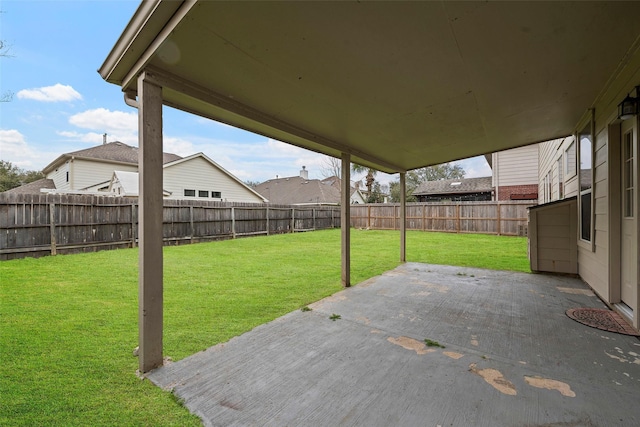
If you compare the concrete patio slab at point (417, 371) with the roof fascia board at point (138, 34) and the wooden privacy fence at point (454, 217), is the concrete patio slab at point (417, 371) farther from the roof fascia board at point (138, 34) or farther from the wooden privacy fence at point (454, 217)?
the wooden privacy fence at point (454, 217)

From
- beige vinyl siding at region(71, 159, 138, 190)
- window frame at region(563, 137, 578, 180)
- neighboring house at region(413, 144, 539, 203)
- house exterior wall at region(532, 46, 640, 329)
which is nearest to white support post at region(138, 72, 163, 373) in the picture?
house exterior wall at region(532, 46, 640, 329)

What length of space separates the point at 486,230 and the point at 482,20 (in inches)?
533

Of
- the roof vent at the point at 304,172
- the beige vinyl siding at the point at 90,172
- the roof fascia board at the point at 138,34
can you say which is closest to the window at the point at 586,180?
the roof fascia board at the point at 138,34

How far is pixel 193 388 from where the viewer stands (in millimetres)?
1940

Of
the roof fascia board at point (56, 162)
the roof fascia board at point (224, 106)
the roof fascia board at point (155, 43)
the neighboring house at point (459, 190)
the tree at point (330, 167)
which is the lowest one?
the roof fascia board at point (224, 106)

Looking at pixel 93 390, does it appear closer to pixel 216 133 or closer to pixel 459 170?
pixel 216 133

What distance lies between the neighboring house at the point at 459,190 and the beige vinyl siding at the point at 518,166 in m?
4.48

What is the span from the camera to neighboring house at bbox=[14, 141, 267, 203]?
15.4m

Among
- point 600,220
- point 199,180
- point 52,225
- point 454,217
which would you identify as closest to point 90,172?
point 199,180

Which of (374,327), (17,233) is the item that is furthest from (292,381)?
(17,233)

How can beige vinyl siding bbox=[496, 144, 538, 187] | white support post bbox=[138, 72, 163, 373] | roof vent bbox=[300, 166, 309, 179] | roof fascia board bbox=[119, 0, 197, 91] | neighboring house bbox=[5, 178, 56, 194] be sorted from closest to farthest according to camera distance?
1. roof fascia board bbox=[119, 0, 197, 91]
2. white support post bbox=[138, 72, 163, 373]
3. beige vinyl siding bbox=[496, 144, 538, 187]
4. neighboring house bbox=[5, 178, 56, 194]
5. roof vent bbox=[300, 166, 309, 179]

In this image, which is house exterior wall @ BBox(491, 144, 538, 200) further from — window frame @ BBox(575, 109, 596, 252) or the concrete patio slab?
the concrete patio slab

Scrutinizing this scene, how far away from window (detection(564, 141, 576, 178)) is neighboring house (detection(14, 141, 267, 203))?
1497 cm

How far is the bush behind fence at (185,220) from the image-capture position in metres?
7.16
